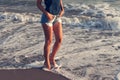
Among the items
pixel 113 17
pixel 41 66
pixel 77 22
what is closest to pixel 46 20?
pixel 41 66

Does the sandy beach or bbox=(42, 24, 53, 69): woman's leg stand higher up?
bbox=(42, 24, 53, 69): woman's leg

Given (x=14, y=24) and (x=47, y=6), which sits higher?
(x=47, y=6)

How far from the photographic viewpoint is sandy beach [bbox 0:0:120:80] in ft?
21.8

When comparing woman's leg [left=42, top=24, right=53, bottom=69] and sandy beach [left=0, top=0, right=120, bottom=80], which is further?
sandy beach [left=0, top=0, right=120, bottom=80]

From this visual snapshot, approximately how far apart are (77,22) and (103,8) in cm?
218

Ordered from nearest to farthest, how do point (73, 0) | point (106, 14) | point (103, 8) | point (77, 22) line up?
1. point (77, 22)
2. point (106, 14)
3. point (103, 8)
4. point (73, 0)

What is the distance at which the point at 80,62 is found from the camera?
6.95 metres

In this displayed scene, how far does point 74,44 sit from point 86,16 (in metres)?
2.74

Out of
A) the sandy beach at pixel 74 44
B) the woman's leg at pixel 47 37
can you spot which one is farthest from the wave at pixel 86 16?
the woman's leg at pixel 47 37

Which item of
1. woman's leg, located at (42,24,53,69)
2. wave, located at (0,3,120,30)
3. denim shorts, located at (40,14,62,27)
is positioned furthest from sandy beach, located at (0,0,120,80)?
denim shorts, located at (40,14,62,27)

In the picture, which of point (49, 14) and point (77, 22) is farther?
point (77, 22)

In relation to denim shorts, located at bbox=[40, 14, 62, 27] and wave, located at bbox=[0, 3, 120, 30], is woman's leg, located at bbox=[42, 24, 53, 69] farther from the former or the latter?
wave, located at bbox=[0, 3, 120, 30]

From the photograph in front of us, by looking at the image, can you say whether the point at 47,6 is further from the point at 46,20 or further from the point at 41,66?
the point at 41,66

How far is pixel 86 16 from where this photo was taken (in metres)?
10.7
